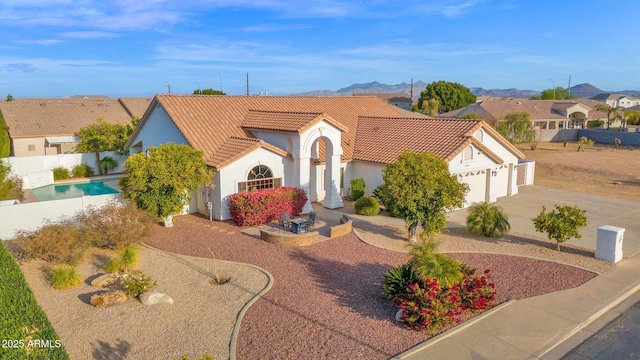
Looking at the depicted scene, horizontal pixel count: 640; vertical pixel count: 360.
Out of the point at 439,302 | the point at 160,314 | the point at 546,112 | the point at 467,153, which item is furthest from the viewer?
the point at 546,112

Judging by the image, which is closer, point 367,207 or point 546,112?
point 367,207

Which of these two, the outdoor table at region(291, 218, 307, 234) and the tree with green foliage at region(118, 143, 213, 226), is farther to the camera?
the tree with green foliage at region(118, 143, 213, 226)

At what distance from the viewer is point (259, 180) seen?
2297 centimetres

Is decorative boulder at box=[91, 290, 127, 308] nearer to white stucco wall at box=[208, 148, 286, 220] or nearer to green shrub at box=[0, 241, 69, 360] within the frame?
green shrub at box=[0, 241, 69, 360]

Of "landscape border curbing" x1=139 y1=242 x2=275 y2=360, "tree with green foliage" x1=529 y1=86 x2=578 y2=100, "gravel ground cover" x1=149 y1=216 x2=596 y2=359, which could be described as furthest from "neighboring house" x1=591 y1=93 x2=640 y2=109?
"landscape border curbing" x1=139 y1=242 x2=275 y2=360

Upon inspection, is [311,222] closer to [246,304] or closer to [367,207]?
[367,207]

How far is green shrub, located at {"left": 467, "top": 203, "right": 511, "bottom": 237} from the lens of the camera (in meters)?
19.6

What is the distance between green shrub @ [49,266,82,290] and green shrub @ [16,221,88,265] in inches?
46.1

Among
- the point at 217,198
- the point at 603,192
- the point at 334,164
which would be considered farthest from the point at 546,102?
the point at 217,198

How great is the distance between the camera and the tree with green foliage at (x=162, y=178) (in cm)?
1917

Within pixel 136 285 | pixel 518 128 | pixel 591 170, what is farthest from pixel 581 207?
→ pixel 518 128

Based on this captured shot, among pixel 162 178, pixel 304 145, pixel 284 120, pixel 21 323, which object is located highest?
pixel 284 120

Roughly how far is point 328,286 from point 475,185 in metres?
14.9

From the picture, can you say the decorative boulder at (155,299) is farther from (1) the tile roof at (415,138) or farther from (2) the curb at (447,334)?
(1) the tile roof at (415,138)
